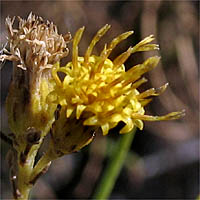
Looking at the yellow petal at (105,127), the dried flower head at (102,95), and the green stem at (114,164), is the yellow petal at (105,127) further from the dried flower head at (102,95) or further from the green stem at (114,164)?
the green stem at (114,164)

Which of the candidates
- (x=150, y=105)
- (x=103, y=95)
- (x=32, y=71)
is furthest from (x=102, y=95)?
(x=150, y=105)

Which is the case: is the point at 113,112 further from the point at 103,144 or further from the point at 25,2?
the point at 25,2

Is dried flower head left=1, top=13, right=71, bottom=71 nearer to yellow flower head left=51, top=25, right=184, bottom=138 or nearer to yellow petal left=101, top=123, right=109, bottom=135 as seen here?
yellow flower head left=51, top=25, right=184, bottom=138

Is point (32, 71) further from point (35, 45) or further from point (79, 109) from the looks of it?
point (79, 109)

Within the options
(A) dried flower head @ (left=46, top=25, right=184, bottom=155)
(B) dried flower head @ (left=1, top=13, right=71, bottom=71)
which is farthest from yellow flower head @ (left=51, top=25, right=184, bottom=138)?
(B) dried flower head @ (left=1, top=13, right=71, bottom=71)

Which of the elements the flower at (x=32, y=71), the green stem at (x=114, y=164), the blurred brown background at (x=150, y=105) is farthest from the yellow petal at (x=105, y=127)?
the blurred brown background at (x=150, y=105)
